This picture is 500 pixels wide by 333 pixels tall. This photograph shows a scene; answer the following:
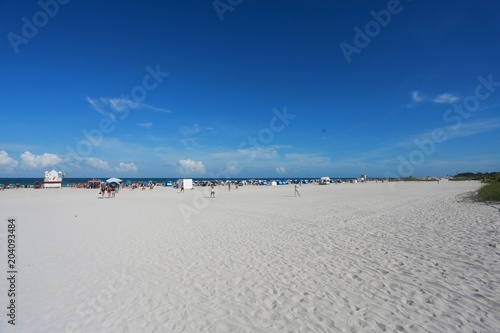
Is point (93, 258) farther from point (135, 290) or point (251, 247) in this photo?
point (251, 247)

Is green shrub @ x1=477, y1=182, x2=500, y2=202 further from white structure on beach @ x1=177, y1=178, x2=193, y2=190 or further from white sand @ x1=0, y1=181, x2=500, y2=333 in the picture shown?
white structure on beach @ x1=177, y1=178, x2=193, y2=190

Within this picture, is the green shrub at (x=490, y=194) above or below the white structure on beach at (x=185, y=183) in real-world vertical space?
below

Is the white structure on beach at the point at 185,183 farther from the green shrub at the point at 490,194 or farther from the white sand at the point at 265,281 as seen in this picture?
the green shrub at the point at 490,194

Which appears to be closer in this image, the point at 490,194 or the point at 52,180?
the point at 490,194

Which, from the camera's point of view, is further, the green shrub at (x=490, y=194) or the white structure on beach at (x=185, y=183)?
the white structure on beach at (x=185, y=183)

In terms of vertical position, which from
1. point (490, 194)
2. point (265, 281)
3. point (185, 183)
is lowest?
point (265, 281)

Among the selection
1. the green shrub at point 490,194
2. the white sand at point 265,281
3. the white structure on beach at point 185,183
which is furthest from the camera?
the white structure on beach at point 185,183

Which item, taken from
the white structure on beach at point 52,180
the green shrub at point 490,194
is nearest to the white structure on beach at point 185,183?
the white structure on beach at point 52,180

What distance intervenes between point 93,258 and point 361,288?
6.56 meters

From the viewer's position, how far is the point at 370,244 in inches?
296

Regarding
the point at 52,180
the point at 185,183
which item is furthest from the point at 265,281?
the point at 52,180

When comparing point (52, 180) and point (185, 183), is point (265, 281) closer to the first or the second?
point (185, 183)

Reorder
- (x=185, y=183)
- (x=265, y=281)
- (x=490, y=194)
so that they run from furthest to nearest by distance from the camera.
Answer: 1. (x=185, y=183)
2. (x=490, y=194)
3. (x=265, y=281)

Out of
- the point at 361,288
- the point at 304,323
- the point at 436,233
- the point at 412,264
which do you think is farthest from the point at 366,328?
the point at 436,233
